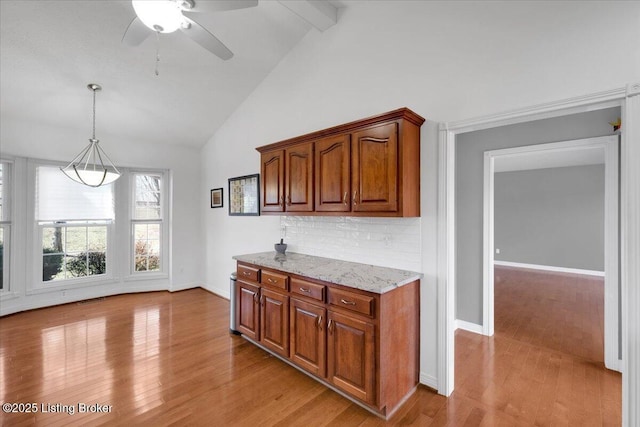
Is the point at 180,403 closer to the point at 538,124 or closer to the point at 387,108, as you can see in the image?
the point at 387,108

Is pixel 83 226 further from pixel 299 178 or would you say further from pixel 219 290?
pixel 299 178

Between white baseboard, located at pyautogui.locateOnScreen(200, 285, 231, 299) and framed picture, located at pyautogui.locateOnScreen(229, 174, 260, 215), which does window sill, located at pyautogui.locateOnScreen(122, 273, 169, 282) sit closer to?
white baseboard, located at pyautogui.locateOnScreen(200, 285, 231, 299)

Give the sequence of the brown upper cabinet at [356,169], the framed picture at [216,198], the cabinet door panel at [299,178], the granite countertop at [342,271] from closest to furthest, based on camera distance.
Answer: the granite countertop at [342,271], the brown upper cabinet at [356,169], the cabinet door panel at [299,178], the framed picture at [216,198]

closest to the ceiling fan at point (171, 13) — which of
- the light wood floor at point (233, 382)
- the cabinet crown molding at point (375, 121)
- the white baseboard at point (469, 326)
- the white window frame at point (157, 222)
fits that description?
the cabinet crown molding at point (375, 121)

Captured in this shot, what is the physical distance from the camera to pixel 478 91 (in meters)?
2.19

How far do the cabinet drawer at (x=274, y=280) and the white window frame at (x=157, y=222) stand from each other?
3.22 meters

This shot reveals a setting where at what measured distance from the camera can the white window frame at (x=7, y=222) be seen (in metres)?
3.98

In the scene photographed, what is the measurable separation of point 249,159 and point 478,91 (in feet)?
10.1

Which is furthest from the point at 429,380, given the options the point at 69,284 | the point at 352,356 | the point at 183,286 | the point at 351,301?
the point at 69,284

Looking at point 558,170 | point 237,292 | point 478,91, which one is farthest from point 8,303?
point 558,170

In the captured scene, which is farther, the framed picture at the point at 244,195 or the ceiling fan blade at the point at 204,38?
the framed picture at the point at 244,195

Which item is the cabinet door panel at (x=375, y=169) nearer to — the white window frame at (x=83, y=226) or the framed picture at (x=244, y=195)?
the framed picture at (x=244, y=195)

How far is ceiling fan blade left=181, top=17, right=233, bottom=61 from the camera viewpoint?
79.3 inches

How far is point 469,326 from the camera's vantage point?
3.56 m
